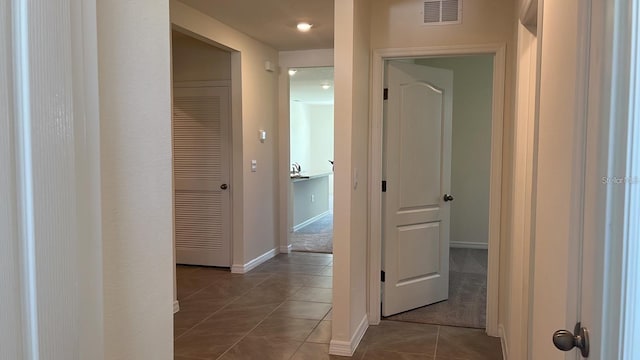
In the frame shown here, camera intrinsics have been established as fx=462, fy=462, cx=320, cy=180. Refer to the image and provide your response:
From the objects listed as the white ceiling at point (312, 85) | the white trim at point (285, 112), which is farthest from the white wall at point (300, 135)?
the white trim at point (285, 112)

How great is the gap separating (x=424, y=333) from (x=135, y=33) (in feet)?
10.2

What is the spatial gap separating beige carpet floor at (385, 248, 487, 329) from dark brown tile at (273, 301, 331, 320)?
579mm

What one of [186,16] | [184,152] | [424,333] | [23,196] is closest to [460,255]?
→ [424,333]

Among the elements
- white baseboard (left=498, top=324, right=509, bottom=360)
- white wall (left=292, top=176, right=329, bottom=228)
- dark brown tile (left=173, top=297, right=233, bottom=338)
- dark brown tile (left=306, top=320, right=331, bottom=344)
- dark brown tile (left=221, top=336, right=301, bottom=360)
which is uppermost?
white wall (left=292, top=176, right=329, bottom=228)

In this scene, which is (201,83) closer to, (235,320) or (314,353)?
(235,320)

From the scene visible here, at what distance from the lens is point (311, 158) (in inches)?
512

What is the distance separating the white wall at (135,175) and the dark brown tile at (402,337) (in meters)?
2.39

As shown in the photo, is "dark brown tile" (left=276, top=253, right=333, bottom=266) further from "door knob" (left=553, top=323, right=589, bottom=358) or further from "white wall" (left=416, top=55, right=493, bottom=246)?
"door knob" (left=553, top=323, right=589, bottom=358)

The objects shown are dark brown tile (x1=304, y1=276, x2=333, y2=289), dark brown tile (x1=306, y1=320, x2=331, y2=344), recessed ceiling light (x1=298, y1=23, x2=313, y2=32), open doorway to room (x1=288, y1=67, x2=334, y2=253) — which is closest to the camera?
dark brown tile (x1=306, y1=320, x2=331, y2=344)

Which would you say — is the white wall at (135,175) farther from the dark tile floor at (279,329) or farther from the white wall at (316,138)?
the white wall at (316,138)

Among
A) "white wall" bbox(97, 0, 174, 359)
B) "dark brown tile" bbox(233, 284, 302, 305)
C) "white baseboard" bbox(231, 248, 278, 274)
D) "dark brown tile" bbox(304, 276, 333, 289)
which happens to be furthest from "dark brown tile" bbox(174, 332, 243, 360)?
"white wall" bbox(97, 0, 174, 359)

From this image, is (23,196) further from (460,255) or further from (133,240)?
(460,255)

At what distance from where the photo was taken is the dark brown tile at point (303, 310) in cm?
385

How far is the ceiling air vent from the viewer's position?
341cm
